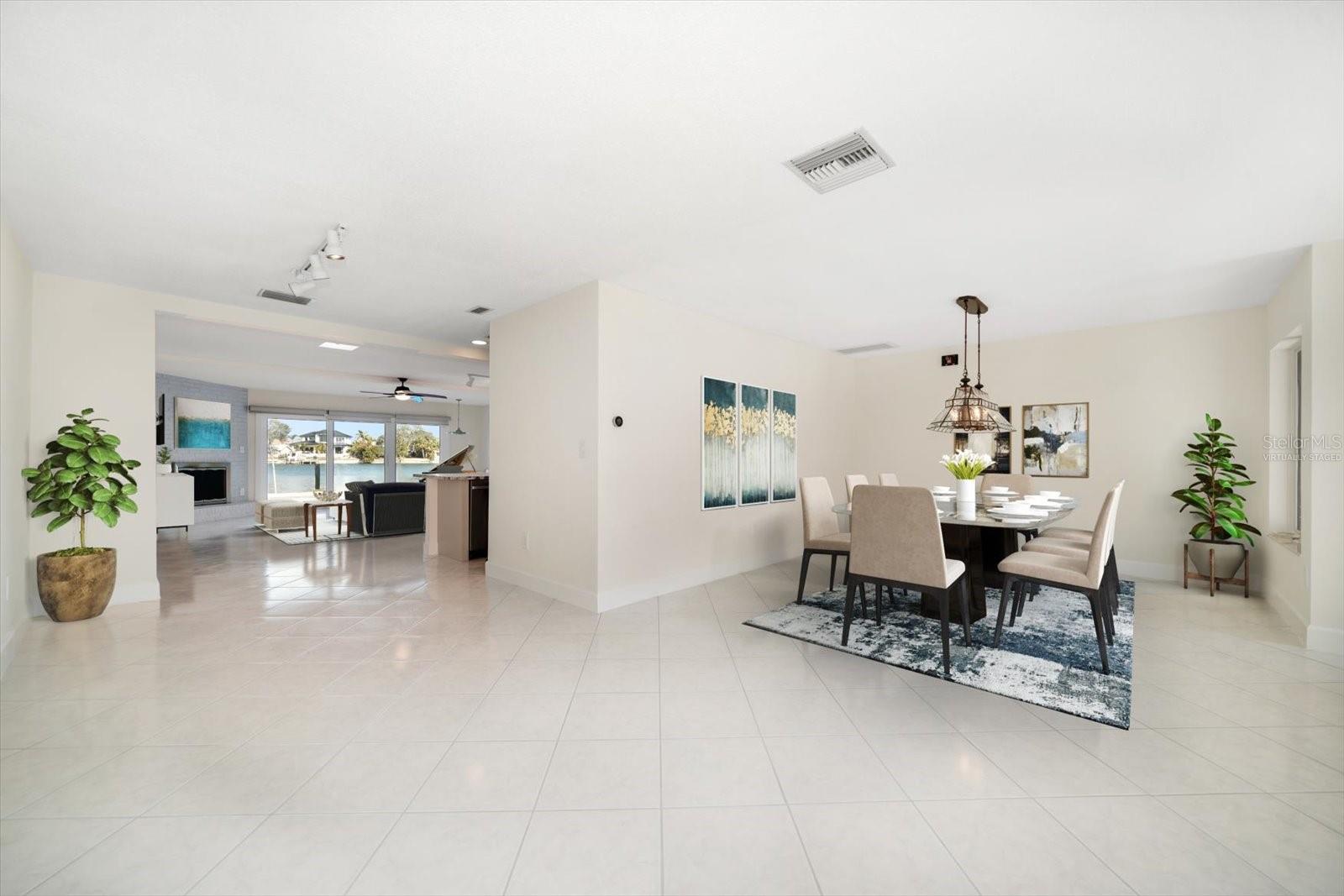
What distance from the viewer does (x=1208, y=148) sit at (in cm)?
235

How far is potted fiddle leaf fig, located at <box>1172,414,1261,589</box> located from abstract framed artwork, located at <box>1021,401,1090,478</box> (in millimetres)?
852

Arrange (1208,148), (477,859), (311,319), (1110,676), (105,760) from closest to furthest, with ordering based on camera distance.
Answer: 1. (477,859)
2. (105,760)
3. (1208,148)
4. (1110,676)
5. (311,319)

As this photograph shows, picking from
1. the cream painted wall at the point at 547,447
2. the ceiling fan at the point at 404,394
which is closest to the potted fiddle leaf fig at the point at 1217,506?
the cream painted wall at the point at 547,447

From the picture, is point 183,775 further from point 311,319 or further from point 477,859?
point 311,319

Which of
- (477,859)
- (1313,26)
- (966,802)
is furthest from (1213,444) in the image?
(477,859)

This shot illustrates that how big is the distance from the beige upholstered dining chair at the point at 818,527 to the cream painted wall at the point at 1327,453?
8.83 ft

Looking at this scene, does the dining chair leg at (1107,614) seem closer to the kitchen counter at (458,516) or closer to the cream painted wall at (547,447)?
the cream painted wall at (547,447)

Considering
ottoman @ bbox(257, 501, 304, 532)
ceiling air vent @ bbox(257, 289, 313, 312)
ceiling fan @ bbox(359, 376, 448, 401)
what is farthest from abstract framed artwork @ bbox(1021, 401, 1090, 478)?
ottoman @ bbox(257, 501, 304, 532)

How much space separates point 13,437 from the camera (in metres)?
3.53

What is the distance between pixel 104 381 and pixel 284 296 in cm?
141

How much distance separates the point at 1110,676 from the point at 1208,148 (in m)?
2.50

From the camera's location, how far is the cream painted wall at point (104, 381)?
407 cm

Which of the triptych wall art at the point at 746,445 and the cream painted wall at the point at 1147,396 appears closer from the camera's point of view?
the cream painted wall at the point at 1147,396

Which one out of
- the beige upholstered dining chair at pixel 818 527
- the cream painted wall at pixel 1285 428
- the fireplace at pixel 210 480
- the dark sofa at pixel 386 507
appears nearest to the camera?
the cream painted wall at pixel 1285 428
